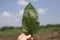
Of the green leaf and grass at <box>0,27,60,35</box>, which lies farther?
grass at <box>0,27,60,35</box>

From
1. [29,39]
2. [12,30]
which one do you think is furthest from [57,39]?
[29,39]

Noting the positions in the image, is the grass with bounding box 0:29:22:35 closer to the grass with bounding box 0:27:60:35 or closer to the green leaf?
the grass with bounding box 0:27:60:35

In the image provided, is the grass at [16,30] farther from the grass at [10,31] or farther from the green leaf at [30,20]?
the green leaf at [30,20]

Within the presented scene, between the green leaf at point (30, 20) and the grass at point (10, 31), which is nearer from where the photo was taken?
the green leaf at point (30, 20)

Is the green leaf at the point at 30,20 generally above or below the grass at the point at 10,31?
above

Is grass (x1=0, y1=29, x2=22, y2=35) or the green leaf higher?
the green leaf

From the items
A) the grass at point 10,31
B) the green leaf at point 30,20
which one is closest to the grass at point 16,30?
the grass at point 10,31

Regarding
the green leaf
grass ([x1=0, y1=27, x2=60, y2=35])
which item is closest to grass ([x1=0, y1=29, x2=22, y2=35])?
grass ([x1=0, y1=27, x2=60, y2=35])

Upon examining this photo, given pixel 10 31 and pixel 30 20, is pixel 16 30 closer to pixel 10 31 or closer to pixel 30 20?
pixel 10 31
